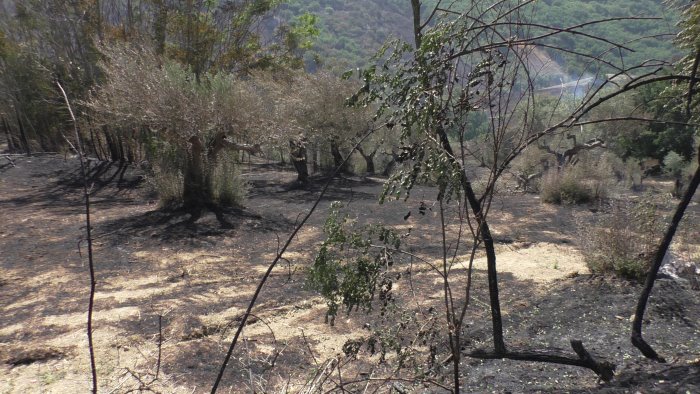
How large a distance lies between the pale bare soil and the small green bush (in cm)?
238

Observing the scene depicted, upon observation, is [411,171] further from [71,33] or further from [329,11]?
[329,11]

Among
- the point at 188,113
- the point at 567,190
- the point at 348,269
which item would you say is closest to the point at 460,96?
the point at 348,269

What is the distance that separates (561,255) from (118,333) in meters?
6.58

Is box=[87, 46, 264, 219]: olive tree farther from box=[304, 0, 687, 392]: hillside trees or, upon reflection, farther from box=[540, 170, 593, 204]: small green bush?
box=[540, 170, 593, 204]: small green bush

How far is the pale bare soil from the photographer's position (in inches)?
150

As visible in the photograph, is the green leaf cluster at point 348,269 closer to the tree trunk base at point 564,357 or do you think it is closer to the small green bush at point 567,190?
the tree trunk base at point 564,357

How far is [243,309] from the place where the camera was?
5.89 meters

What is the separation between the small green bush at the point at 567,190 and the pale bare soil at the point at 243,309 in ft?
7.82

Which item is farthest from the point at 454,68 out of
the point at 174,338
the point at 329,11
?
the point at 329,11

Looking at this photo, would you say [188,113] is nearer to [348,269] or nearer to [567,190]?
[348,269]

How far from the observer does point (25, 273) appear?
290 inches

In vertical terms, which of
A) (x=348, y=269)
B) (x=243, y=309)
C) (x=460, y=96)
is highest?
(x=460, y=96)

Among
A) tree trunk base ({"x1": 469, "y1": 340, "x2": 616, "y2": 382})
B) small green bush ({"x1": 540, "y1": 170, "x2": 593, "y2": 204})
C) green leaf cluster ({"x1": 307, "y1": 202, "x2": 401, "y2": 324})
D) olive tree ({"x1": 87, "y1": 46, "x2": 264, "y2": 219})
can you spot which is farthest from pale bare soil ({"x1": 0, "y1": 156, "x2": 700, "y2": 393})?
small green bush ({"x1": 540, "y1": 170, "x2": 593, "y2": 204})

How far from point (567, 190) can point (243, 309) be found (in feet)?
35.4
